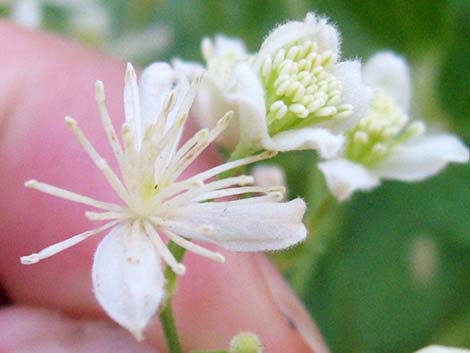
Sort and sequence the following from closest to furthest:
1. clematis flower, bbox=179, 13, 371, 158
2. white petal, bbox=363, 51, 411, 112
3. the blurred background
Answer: clematis flower, bbox=179, 13, 371, 158 → white petal, bbox=363, 51, 411, 112 → the blurred background

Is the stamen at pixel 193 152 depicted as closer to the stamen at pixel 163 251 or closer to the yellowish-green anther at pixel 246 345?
the stamen at pixel 163 251

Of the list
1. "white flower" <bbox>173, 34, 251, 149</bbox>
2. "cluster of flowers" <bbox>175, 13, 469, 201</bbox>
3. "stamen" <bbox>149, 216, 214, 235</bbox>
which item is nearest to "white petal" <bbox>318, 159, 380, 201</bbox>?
"cluster of flowers" <bbox>175, 13, 469, 201</bbox>

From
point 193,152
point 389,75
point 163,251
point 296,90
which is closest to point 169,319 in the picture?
point 163,251

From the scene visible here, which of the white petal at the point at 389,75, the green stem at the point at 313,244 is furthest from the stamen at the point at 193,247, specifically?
the white petal at the point at 389,75

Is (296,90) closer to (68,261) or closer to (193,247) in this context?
(193,247)

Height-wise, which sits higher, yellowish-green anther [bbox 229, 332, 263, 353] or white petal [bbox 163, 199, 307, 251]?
white petal [bbox 163, 199, 307, 251]

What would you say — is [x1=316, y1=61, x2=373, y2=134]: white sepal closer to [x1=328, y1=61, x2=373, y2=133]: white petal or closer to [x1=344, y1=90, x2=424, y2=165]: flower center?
[x1=328, y1=61, x2=373, y2=133]: white petal
